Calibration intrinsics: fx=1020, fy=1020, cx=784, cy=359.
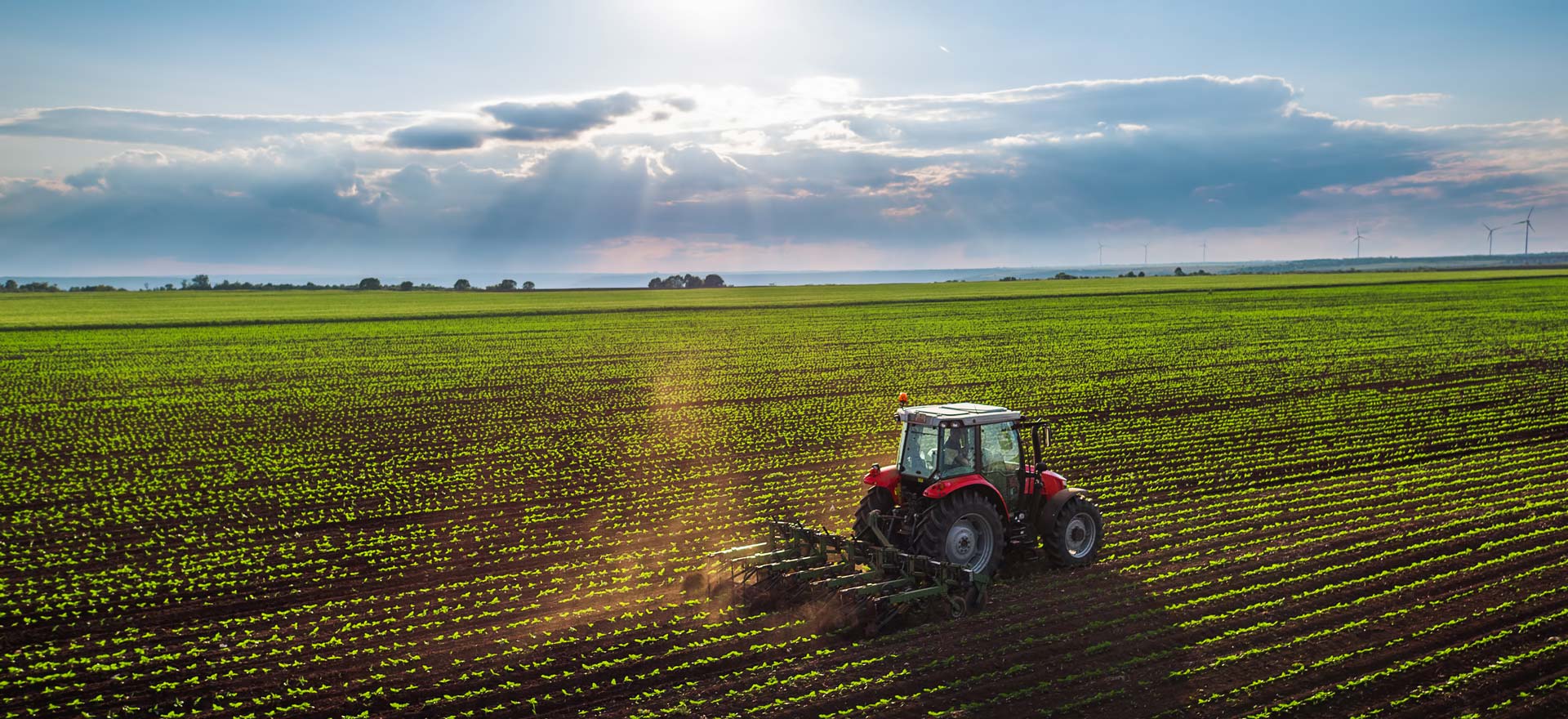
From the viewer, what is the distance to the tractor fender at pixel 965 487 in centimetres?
1282

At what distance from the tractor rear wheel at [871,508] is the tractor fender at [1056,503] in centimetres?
216

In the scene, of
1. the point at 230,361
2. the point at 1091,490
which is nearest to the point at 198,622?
the point at 1091,490

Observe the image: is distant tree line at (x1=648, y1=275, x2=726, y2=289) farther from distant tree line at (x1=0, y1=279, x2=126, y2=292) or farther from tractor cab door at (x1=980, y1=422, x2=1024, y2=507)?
tractor cab door at (x1=980, y1=422, x2=1024, y2=507)

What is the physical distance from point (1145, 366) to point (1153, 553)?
85.9ft

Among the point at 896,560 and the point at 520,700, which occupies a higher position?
the point at 896,560

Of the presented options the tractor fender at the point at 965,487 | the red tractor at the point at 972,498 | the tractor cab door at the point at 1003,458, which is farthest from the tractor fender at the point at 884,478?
the tractor cab door at the point at 1003,458

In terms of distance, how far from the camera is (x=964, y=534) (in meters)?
13.0

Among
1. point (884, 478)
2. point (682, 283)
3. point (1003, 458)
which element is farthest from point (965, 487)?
point (682, 283)

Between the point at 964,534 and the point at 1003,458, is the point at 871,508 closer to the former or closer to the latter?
the point at 964,534

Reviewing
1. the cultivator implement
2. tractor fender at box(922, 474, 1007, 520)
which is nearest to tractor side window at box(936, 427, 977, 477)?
tractor fender at box(922, 474, 1007, 520)

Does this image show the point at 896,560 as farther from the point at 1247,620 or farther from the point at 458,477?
the point at 458,477

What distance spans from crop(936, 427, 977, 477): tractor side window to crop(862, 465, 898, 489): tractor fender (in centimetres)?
84

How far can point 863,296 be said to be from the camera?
111 meters

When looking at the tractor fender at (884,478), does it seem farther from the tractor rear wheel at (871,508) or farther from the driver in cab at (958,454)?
the driver in cab at (958,454)
